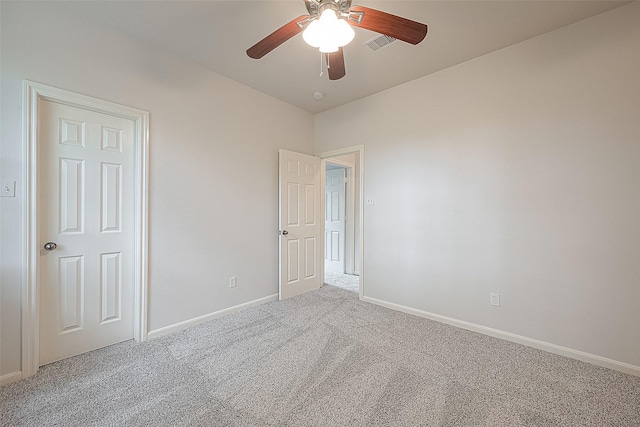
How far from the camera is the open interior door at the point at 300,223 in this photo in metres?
3.29

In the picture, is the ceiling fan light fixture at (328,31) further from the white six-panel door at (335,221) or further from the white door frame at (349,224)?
the white six-panel door at (335,221)

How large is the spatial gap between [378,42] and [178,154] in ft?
6.92

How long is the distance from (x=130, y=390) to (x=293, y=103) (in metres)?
3.32

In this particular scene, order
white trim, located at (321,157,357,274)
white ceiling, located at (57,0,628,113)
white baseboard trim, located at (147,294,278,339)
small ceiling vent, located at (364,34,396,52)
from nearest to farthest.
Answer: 1. white ceiling, located at (57,0,628,113)
2. small ceiling vent, located at (364,34,396,52)
3. white baseboard trim, located at (147,294,278,339)
4. white trim, located at (321,157,357,274)

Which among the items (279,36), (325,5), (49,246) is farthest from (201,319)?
(325,5)

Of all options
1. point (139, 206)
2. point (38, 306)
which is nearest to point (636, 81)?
point (139, 206)

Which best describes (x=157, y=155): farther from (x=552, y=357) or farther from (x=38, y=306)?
(x=552, y=357)

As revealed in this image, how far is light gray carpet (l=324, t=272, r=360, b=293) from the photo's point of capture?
12.6 feet

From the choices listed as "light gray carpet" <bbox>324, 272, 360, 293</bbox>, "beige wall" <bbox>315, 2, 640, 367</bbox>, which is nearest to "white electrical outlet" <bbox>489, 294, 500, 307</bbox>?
"beige wall" <bbox>315, 2, 640, 367</bbox>

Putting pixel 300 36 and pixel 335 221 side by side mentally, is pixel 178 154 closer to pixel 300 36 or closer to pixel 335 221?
pixel 300 36

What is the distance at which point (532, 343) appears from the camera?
7.05ft

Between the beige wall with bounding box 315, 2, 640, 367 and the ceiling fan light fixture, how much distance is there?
175cm

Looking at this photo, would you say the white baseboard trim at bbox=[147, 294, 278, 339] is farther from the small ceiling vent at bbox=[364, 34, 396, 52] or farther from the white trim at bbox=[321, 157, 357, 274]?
the small ceiling vent at bbox=[364, 34, 396, 52]

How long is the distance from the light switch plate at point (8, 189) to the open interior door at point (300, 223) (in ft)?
7.24
